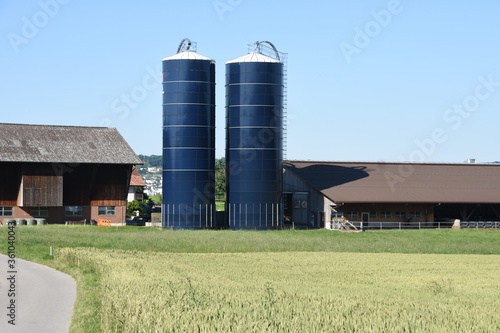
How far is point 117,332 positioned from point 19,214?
54505 millimetres

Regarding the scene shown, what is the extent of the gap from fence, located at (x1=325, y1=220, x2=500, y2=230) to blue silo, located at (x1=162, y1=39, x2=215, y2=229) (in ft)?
35.5

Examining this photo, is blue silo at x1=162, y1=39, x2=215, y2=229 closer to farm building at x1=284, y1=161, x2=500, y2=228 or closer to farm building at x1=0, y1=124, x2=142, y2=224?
farm building at x1=0, y1=124, x2=142, y2=224

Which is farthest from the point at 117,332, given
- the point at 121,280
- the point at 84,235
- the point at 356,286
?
the point at 84,235

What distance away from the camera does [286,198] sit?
268ft

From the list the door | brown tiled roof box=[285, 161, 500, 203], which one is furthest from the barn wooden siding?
the door

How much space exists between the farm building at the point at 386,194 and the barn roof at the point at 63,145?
49.7 ft

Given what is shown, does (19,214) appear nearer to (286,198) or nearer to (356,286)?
(286,198)

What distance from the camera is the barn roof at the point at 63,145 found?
240 ft

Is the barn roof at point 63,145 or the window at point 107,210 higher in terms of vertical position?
the barn roof at point 63,145

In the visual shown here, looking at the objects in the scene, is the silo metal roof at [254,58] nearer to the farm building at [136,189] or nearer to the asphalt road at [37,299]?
the asphalt road at [37,299]

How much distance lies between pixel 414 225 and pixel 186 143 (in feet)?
69.2

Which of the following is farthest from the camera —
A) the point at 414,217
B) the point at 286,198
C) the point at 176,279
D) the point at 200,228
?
the point at 286,198

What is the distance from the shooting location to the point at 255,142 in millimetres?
71188

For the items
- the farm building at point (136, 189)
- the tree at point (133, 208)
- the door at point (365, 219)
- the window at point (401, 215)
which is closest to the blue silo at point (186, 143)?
the door at point (365, 219)
